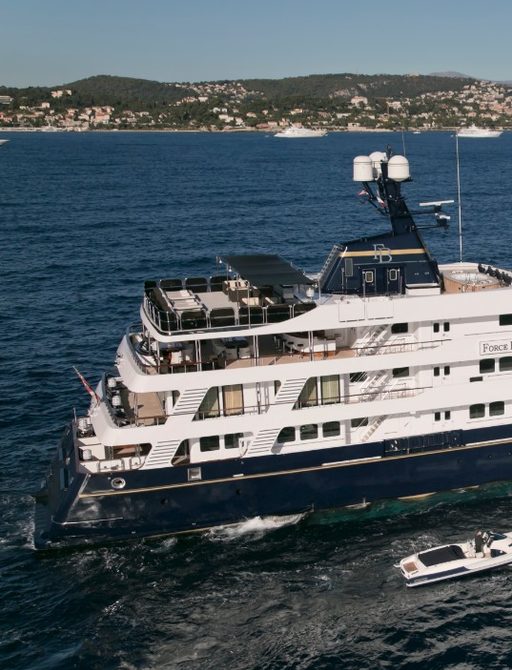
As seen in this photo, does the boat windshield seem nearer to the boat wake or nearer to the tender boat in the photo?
the tender boat

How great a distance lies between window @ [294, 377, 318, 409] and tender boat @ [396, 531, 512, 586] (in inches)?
219

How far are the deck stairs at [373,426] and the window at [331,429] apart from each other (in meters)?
0.90

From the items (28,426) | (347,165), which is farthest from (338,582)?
(347,165)

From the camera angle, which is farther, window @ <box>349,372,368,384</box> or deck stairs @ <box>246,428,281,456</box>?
window @ <box>349,372,368,384</box>

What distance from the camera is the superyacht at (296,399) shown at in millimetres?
23672

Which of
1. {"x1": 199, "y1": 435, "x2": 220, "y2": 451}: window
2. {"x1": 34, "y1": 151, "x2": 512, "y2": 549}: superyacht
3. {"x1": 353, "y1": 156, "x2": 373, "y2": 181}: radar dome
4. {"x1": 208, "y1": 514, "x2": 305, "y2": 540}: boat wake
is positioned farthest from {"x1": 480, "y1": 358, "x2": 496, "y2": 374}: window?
{"x1": 199, "y1": 435, "x2": 220, "y2": 451}: window

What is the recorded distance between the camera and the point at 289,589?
22031mm

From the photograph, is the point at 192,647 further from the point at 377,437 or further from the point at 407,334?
the point at 407,334

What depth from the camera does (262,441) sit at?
955 inches

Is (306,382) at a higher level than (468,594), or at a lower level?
higher

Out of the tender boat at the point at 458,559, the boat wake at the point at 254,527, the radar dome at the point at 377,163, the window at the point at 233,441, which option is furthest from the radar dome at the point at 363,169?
the tender boat at the point at 458,559

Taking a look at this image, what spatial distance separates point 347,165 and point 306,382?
381 feet

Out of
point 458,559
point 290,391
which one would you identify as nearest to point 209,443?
point 290,391

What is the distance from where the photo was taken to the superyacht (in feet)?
77.7
